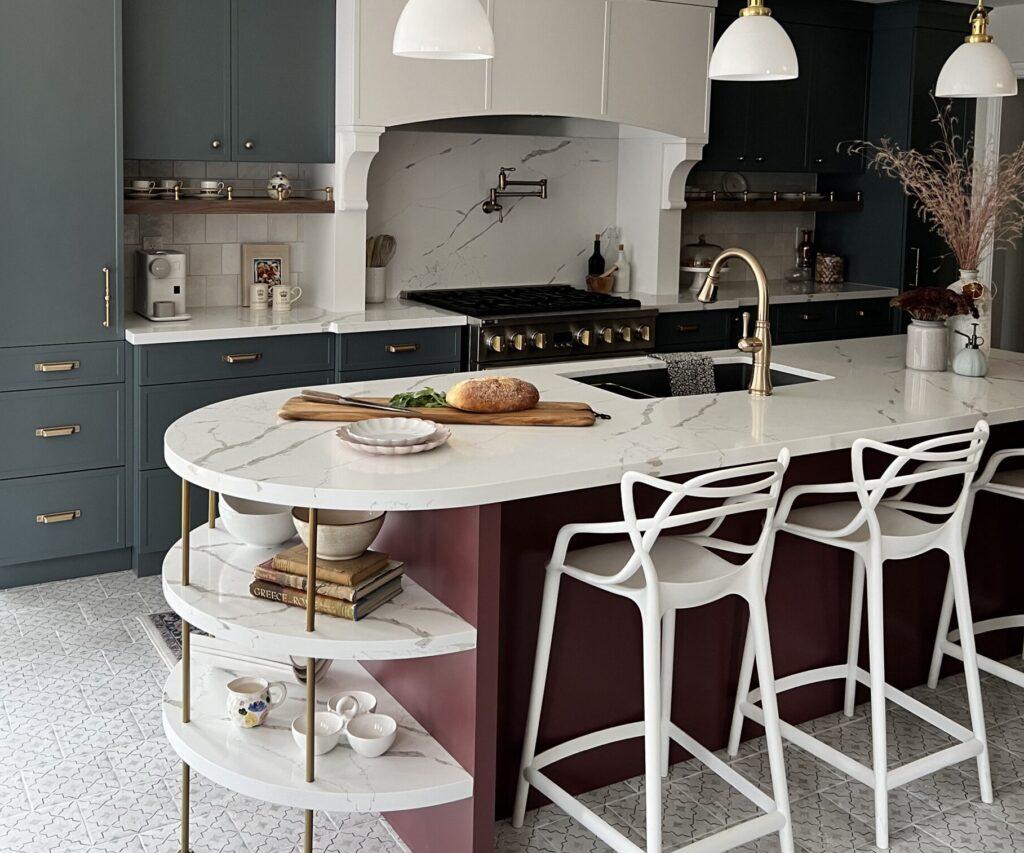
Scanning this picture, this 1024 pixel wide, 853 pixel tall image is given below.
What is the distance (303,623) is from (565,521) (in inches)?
28.8

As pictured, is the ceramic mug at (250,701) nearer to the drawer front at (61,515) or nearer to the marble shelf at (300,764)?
the marble shelf at (300,764)

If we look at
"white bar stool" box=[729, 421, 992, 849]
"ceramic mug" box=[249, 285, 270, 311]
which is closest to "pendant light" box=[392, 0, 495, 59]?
"white bar stool" box=[729, 421, 992, 849]

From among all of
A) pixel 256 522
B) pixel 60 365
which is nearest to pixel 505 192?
pixel 60 365

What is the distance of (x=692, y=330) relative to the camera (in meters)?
5.96

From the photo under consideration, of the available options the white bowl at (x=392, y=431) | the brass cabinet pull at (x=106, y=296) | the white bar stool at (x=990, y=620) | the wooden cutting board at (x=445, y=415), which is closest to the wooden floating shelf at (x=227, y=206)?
the brass cabinet pull at (x=106, y=296)

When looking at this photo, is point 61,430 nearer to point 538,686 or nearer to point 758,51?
point 538,686

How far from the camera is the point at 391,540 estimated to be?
300 cm

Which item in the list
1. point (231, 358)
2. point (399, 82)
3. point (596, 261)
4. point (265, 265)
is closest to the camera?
point (231, 358)

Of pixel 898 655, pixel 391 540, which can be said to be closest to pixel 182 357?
pixel 391 540

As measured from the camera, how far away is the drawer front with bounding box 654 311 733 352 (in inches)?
232

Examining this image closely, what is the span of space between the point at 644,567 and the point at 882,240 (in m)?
4.80

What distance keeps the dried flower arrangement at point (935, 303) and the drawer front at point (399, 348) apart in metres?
1.98

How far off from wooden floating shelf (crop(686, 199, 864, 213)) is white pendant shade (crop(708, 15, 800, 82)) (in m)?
2.98

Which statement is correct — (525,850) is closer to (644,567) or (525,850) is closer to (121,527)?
(644,567)
